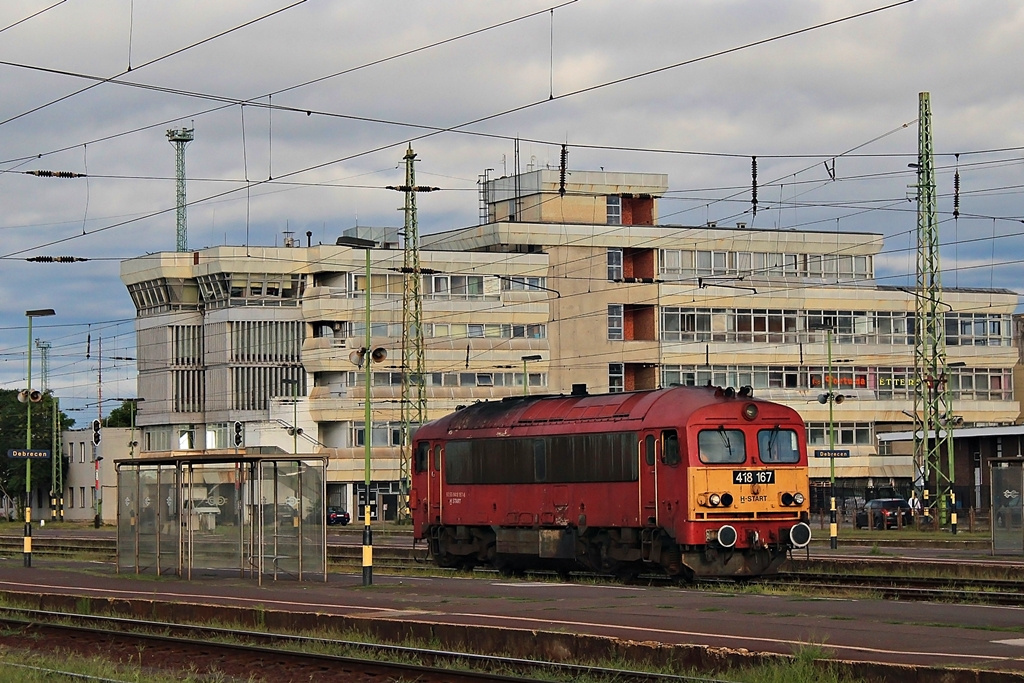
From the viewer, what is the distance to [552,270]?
94.2 metres

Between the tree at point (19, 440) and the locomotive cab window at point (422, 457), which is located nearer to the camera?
the locomotive cab window at point (422, 457)

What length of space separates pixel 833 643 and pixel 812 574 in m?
13.4

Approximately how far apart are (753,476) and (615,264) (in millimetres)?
67030

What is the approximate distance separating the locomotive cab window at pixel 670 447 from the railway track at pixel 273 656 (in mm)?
10436

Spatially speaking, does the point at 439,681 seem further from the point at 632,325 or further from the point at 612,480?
the point at 632,325

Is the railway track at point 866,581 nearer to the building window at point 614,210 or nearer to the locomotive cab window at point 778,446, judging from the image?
the locomotive cab window at point 778,446

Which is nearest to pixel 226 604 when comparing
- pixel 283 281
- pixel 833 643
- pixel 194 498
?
pixel 194 498

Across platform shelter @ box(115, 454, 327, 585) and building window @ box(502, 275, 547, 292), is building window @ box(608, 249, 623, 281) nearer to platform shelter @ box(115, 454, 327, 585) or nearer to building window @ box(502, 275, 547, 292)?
building window @ box(502, 275, 547, 292)

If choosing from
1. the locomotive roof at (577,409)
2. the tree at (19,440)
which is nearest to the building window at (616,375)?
the tree at (19,440)

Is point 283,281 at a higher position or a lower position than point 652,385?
higher

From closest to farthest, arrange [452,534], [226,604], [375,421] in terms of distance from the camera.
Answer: [226,604], [452,534], [375,421]

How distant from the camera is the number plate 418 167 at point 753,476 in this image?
29.4 m

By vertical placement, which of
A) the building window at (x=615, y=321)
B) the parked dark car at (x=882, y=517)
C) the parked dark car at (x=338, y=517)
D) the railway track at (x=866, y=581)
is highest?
the building window at (x=615, y=321)

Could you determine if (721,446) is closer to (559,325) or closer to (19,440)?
(559,325)
